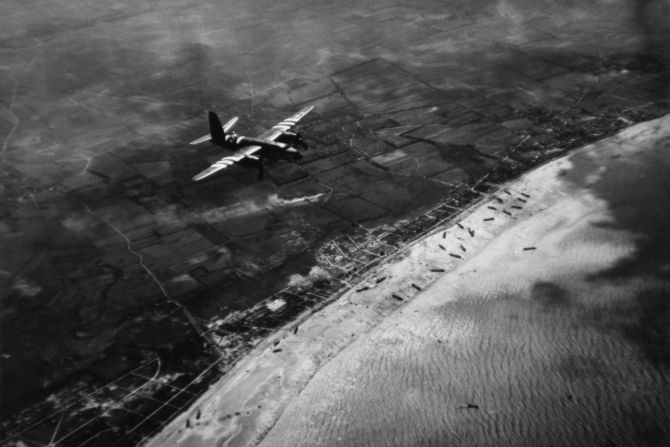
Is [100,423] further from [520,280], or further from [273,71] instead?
[273,71]

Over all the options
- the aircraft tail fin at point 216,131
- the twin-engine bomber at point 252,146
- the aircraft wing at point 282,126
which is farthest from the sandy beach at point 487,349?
the aircraft tail fin at point 216,131

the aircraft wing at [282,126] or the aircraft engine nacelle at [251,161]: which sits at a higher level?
the aircraft wing at [282,126]

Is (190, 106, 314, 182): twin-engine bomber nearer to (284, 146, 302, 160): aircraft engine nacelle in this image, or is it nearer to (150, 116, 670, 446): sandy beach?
(284, 146, 302, 160): aircraft engine nacelle

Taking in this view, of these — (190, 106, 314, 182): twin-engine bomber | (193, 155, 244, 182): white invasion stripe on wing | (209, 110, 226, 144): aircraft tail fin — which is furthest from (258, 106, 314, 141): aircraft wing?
(193, 155, 244, 182): white invasion stripe on wing

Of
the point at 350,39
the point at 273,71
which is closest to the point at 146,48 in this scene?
the point at 273,71

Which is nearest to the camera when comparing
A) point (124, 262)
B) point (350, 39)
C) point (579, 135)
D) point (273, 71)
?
point (124, 262)

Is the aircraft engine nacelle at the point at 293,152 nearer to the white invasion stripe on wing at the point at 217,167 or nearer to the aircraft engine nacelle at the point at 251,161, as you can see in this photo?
the aircraft engine nacelle at the point at 251,161
